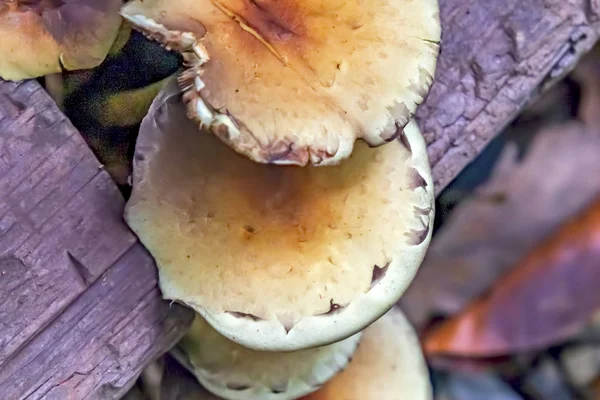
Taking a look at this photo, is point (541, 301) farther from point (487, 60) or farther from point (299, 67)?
point (299, 67)

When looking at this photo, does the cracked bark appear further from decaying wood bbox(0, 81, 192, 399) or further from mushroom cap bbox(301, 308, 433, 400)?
mushroom cap bbox(301, 308, 433, 400)

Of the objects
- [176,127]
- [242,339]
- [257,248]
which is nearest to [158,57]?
[176,127]

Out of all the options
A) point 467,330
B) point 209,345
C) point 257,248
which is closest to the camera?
point 257,248

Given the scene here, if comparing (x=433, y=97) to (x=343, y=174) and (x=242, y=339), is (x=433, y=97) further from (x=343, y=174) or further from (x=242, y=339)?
(x=242, y=339)

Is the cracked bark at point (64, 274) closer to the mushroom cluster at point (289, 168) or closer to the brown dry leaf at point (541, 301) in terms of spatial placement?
the mushroom cluster at point (289, 168)

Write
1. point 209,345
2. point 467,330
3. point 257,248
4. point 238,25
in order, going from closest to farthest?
point 238,25, point 257,248, point 209,345, point 467,330

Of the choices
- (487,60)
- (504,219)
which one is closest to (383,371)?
(487,60)

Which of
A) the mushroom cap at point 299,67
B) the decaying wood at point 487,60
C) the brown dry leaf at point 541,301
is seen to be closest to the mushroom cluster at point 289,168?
the mushroom cap at point 299,67
